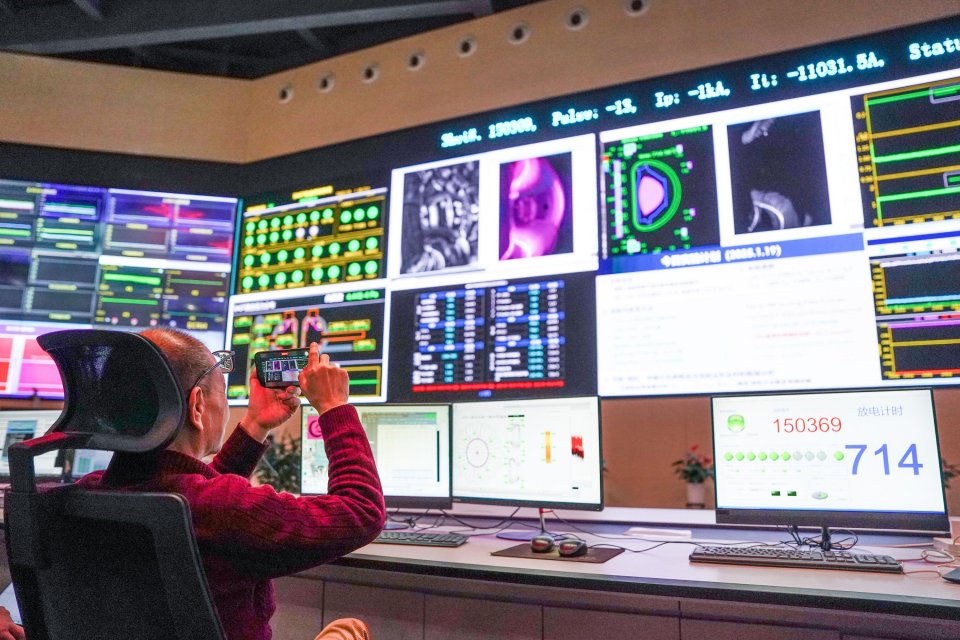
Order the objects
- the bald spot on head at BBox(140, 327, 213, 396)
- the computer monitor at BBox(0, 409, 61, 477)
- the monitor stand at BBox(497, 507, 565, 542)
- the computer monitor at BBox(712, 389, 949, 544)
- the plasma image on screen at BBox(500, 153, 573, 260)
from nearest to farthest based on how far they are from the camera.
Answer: the bald spot on head at BBox(140, 327, 213, 396) < the computer monitor at BBox(712, 389, 949, 544) < the monitor stand at BBox(497, 507, 565, 542) < the plasma image on screen at BBox(500, 153, 573, 260) < the computer monitor at BBox(0, 409, 61, 477)

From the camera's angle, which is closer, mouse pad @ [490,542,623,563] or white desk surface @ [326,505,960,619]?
white desk surface @ [326,505,960,619]

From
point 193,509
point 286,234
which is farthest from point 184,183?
point 193,509

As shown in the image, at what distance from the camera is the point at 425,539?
1.95 metres

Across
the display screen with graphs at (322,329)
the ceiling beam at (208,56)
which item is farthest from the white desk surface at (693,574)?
the ceiling beam at (208,56)

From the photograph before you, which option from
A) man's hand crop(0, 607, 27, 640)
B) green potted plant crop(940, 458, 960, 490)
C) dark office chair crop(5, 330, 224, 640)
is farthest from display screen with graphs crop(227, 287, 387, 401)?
green potted plant crop(940, 458, 960, 490)

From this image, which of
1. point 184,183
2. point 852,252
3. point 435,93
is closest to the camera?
point 852,252

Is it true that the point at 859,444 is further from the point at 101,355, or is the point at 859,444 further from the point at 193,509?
the point at 101,355

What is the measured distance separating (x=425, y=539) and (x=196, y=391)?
3.59ft

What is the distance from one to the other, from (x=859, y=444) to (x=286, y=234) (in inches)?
108

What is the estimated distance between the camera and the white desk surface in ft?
4.18

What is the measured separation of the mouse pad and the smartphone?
76cm

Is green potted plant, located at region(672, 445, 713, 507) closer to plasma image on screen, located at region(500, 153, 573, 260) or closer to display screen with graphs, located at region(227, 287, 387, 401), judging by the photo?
plasma image on screen, located at region(500, 153, 573, 260)

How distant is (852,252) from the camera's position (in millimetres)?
2273

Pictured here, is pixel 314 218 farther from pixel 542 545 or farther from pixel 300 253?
pixel 542 545
